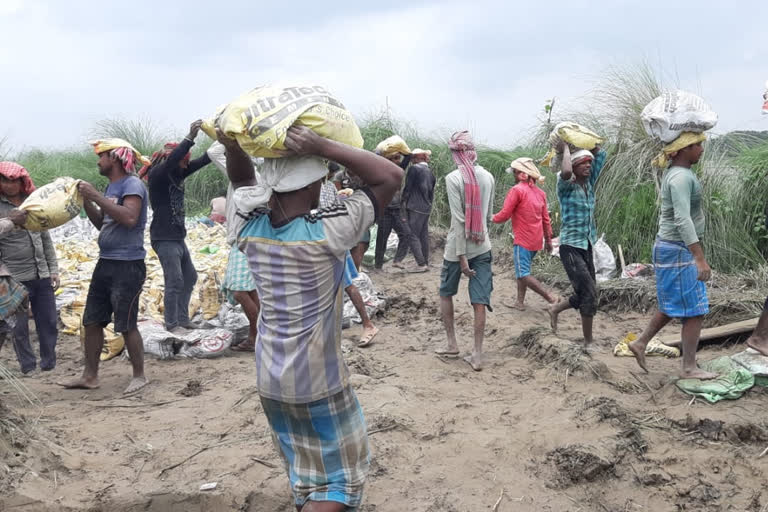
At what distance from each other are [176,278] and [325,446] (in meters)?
4.22

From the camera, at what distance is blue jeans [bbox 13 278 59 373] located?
5294mm

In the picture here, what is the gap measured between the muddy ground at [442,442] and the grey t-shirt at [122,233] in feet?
3.46

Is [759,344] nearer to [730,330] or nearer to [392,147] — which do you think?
[730,330]

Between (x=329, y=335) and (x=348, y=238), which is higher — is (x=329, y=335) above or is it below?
below

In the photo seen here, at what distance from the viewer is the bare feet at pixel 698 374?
440cm

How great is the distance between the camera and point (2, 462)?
341 cm

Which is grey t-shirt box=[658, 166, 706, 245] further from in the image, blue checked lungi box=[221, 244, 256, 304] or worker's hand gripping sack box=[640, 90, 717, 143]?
blue checked lungi box=[221, 244, 256, 304]

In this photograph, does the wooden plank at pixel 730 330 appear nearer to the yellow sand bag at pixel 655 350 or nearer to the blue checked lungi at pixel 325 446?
the yellow sand bag at pixel 655 350

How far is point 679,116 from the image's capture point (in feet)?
13.6

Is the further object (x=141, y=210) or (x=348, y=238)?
(x=141, y=210)

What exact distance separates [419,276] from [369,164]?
7.18 meters

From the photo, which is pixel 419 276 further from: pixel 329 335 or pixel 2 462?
pixel 329 335

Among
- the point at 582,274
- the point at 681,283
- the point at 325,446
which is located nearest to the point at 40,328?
the point at 325,446

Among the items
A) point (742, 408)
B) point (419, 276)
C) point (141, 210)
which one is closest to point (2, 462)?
point (141, 210)
